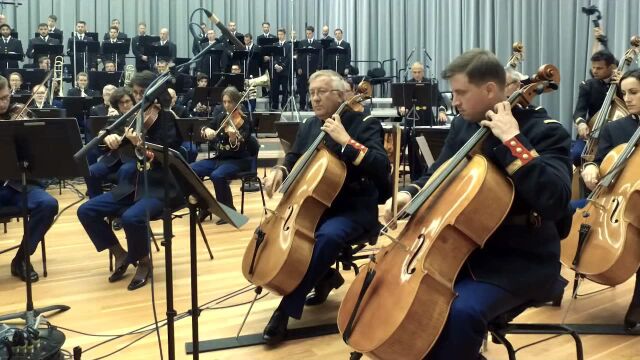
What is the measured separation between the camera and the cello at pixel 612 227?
9.48ft

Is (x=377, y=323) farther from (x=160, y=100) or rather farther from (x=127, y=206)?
(x=127, y=206)

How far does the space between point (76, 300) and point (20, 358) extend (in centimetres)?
130

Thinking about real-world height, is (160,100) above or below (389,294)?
above

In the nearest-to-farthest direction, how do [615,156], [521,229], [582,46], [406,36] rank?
[521,229] < [615,156] < [582,46] < [406,36]

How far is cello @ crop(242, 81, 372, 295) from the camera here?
9.56 ft

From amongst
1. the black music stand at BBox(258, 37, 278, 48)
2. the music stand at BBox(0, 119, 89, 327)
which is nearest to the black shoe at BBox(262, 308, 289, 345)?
the music stand at BBox(0, 119, 89, 327)

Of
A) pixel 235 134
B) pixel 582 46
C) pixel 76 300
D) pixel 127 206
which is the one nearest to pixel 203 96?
pixel 235 134

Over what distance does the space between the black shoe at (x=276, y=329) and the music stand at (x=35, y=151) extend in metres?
1.17

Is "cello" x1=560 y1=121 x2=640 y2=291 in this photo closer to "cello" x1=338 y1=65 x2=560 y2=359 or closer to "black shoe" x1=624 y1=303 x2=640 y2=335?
"black shoe" x1=624 y1=303 x2=640 y2=335

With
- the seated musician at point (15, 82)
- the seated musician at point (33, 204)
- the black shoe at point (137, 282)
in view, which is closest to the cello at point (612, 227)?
the black shoe at point (137, 282)

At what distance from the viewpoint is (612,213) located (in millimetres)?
2965

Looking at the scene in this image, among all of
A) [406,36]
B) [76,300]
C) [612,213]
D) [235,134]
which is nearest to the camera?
[612,213]

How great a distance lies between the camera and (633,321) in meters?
3.16

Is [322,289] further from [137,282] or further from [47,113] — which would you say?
[47,113]
